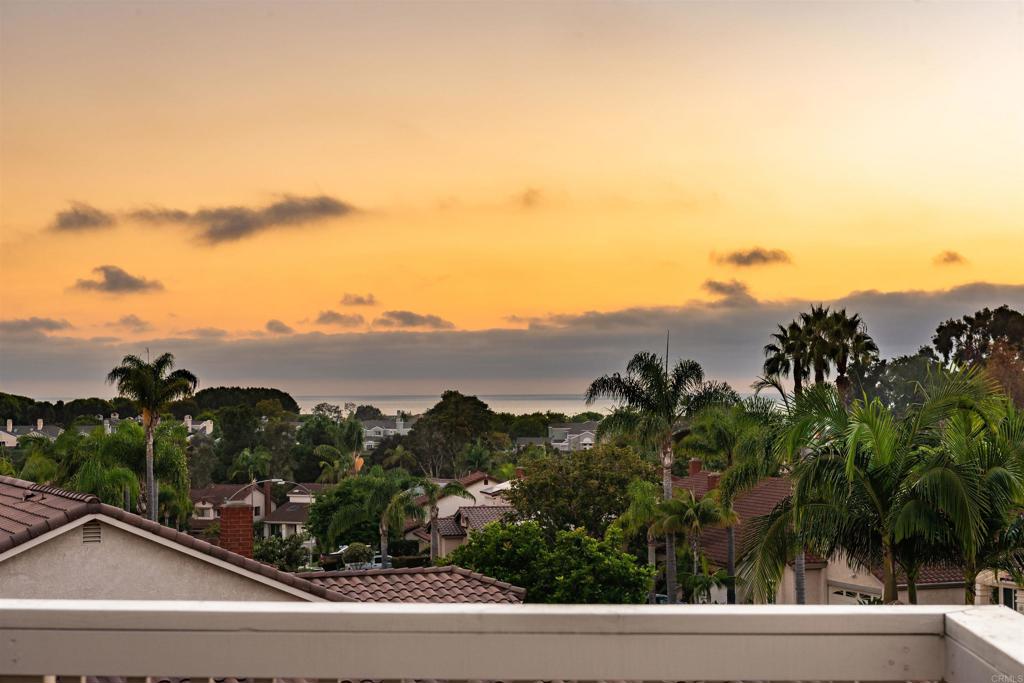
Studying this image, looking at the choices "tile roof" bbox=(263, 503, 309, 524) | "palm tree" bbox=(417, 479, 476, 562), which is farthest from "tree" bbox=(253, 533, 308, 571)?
"tile roof" bbox=(263, 503, 309, 524)

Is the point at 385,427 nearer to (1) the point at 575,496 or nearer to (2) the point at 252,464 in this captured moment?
(2) the point at 252,464

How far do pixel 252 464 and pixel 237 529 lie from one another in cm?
6404

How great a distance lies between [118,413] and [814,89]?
69465 mm

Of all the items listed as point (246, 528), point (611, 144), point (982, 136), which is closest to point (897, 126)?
point (982, 136)

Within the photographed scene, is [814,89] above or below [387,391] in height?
above

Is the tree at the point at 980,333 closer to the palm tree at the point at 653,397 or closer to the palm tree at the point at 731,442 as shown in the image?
the palm tree at the point at 731,442

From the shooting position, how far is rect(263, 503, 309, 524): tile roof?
6278 centimetres

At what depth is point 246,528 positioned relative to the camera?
13.3m

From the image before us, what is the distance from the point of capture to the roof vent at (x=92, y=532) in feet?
30.2

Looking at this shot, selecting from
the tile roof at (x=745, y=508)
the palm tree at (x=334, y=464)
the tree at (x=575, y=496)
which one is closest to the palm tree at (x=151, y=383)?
the tree at (x=575, y=496)

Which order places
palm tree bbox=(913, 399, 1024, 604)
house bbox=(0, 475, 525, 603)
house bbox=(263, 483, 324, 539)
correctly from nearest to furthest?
house bbox=(0, 475, 525, 603)
palm tree bbox=(913, 399, 1024, 604)
house bbox=(263, 483, 324, 539)

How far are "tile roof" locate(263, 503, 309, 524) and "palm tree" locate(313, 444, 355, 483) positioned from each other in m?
5.00

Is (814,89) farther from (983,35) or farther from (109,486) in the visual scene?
(109,486)

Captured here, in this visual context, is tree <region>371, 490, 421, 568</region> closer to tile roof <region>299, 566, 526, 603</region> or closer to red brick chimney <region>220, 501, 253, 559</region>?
tile roof <region>299, 566, 526, 603</region>
